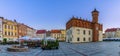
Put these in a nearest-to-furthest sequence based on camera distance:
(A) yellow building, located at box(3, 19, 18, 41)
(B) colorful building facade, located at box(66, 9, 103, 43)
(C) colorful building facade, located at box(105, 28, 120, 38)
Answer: (B) colorful building facade, located at box(66, 9, 103, 43) < (A) yellow building, located at box(3, 19, 18, 41) < (C) colorful building facade, located at box(105, 28, 120, 38)

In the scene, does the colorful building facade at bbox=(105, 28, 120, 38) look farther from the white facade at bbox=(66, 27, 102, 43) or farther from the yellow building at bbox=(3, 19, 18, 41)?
the yellow building at bbox=(3, 19, 18, 41)

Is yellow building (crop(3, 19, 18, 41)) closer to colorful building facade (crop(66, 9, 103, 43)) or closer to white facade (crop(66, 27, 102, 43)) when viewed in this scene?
colorful building facade (crop(66, 9, 103, 43))

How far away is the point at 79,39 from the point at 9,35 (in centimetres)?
2824

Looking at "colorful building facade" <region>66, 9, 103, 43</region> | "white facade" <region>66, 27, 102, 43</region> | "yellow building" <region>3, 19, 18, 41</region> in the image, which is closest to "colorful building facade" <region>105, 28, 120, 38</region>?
"colorful building facade" <region>66, 9, 103, 43</region>

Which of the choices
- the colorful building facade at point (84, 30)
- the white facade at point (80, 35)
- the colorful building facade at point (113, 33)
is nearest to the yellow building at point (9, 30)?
the colorful building facade at point (84, 30)

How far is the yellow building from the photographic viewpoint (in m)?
88.5

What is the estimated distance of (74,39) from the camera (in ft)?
285

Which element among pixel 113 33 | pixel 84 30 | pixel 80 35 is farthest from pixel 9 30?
pixel 113 33

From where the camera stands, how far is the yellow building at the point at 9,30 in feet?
290

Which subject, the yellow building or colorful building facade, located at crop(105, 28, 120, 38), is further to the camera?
colorful building facade, located at crop(105, 28, 120, 38)

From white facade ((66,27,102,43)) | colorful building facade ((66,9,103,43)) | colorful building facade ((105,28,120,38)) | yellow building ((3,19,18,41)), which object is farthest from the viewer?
colorful building facade ((105,28,120,38))

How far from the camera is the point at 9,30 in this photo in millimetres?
93375

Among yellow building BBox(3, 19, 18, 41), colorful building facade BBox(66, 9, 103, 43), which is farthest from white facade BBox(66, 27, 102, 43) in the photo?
yellow building BBox(3, 19, 18, 41)

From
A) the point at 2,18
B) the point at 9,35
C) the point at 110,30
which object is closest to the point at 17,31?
the point at 9,35
